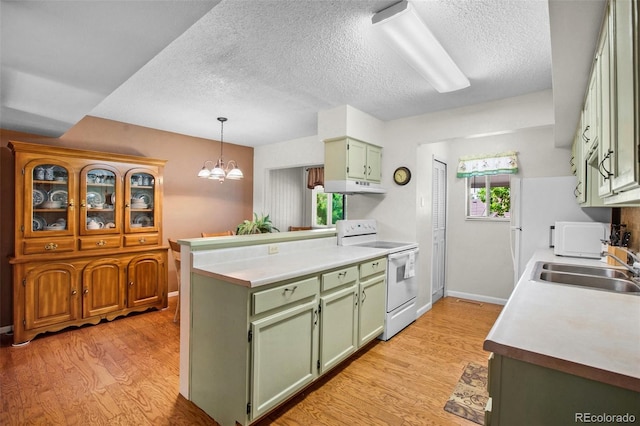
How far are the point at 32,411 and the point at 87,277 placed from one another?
161cm

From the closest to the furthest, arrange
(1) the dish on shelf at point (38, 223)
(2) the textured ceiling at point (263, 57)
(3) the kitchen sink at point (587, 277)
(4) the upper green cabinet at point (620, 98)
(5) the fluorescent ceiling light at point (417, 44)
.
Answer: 1. (4) the upper green cabinet at point (620, 98)
2. (2) the textured ceiling at point (263, 57)
3. (5) the fluorescent ceiling light at point (417, 44)
4. (3) the kitchen sink at point (587, 277)
5. (1) the dish on shelf at point (38, 223)

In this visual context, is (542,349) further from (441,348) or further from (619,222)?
(619,222)

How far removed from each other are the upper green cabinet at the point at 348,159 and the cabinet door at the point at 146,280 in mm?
2397

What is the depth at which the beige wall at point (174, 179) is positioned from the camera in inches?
127

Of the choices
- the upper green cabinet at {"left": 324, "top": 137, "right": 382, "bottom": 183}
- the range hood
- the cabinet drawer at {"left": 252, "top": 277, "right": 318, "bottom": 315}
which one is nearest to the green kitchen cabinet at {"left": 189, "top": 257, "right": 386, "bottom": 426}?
the cabinet drawer at {"left": 252, "top": 277, "right": 318, "bottom": 315}

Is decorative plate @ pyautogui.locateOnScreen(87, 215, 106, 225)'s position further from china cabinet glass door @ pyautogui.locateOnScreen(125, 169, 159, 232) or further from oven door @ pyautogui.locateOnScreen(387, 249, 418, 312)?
oven door @ pyautogui.locateOnScreen(387, 249, 418, 312)

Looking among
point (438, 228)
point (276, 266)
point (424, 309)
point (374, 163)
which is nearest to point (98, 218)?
point (276, 266)

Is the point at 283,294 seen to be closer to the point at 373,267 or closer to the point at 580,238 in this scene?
the point at 373,267

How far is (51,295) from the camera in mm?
3066

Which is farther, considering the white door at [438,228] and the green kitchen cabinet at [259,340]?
the white door at [438,228]

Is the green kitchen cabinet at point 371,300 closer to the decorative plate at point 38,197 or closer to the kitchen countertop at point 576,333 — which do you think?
the kitchen countertop at point 576,333

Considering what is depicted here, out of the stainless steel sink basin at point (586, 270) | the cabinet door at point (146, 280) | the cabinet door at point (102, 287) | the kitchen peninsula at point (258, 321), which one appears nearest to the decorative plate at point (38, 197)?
the cabinet door at point (102, 287)

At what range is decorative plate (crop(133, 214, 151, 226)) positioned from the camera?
3795mm

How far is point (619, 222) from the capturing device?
2754mm
